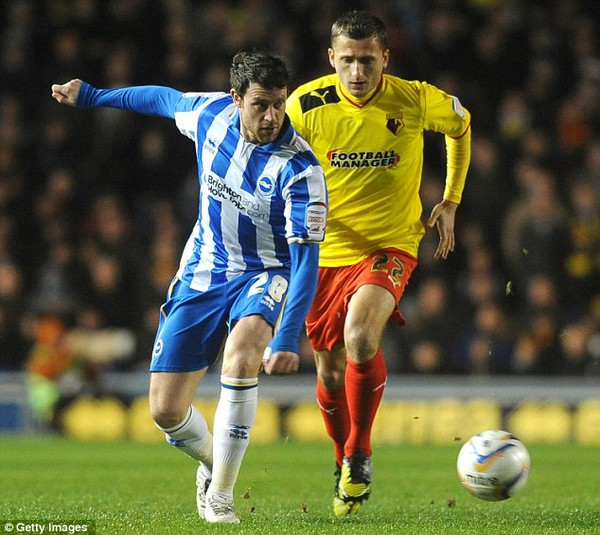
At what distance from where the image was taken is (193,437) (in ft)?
20.5

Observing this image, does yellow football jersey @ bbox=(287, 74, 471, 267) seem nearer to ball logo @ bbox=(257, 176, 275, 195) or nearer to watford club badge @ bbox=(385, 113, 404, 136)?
watford club badge @ bbox=(385, 113, 404, 136)

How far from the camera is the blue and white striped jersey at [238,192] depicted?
230 inches

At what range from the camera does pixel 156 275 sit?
13438 millimetres

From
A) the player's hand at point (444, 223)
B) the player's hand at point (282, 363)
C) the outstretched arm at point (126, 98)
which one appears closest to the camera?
the player's hand at point (282, 363)

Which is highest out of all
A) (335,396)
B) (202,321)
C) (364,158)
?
(364,158)

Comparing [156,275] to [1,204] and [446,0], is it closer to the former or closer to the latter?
[1,204]

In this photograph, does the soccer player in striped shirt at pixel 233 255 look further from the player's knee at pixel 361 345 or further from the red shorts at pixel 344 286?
the red shorts at pixel 344 286

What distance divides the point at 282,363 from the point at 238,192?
3.60 feet

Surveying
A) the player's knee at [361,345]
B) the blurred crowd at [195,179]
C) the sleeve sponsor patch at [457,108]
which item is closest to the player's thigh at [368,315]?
the player's knee at [361,345]

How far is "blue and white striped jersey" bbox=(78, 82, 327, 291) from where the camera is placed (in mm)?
5852

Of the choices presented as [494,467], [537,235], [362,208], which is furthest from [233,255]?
[537,235]

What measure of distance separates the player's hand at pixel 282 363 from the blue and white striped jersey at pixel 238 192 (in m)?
0.67

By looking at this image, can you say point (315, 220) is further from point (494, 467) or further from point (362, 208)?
point (494, 467)

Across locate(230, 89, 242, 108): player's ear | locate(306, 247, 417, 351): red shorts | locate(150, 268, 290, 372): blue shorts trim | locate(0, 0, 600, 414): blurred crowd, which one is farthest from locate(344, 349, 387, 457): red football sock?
locate(0, 0, 600, 414): blurred crowd
